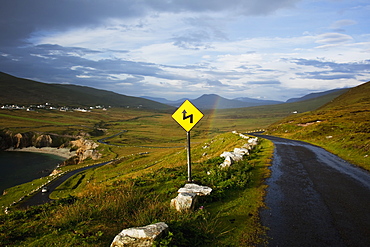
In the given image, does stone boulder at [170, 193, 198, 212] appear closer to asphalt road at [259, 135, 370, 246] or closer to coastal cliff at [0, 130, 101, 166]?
asphalt road at [259, 135, 370, 246]

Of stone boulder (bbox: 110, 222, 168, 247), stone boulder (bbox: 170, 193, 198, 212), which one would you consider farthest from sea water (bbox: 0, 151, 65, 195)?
stone boulder (bbox: 110, 222, 168, 247)

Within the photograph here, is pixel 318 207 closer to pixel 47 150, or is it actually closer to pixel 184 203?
pixel 184 203

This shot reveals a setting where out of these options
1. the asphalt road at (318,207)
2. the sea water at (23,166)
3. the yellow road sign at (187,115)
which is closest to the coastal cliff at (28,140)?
the sea water at (23,166)

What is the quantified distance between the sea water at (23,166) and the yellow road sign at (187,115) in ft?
215

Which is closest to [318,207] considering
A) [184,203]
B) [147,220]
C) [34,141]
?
[184,203]

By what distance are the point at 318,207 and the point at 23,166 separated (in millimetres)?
108646

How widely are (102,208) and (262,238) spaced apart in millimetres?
5916

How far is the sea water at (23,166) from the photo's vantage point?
7123 centimetres

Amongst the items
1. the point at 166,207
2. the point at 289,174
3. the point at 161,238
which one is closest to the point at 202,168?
the point at 289,174

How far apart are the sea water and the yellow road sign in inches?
2583

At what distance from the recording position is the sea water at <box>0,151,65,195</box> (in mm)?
71231

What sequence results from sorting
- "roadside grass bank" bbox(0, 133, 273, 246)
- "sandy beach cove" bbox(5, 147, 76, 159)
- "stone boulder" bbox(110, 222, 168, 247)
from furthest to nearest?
"sandy beach cove" bbox(5, 147, 76, 159) → "roadside grass bank" bbox(0, 133, 273, 246) → "stone boulder" bbox(110, 222, 168, 247)

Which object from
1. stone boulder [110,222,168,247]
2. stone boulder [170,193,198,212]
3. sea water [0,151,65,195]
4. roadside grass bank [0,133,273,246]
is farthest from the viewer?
sea water [0,151,65,195]

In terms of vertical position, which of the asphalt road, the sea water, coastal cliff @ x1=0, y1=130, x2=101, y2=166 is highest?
the asphalt road
